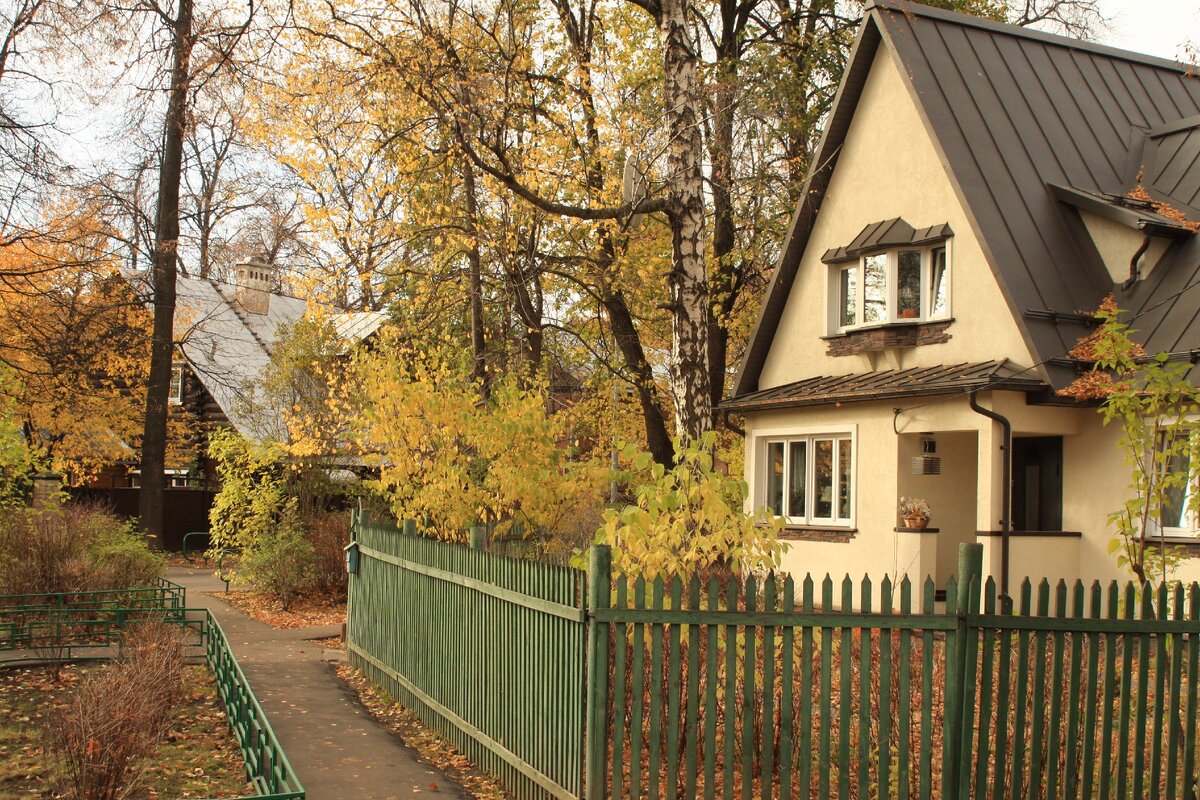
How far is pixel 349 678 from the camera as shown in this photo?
43.6 ft

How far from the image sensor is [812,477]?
1809 cm

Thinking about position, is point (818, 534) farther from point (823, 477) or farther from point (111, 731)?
point (111, 731)

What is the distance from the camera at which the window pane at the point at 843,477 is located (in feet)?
57.3

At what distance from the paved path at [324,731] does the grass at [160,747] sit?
1.80 ft

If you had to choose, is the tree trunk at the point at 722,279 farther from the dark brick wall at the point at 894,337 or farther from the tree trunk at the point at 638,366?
the dark brick wall at the point at 894,337

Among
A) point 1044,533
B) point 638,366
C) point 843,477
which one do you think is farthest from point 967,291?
point 638,366

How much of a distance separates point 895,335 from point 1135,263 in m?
3.27

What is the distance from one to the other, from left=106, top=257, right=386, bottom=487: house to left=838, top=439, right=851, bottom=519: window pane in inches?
715

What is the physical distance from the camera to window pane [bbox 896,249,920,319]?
1661cm

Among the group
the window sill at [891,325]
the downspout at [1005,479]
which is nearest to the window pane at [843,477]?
the window sill at [891,325]

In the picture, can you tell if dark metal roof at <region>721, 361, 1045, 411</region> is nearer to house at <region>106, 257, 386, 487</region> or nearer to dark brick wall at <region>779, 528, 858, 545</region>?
dark brick wall at <region>779, 528, 858, 545</region>

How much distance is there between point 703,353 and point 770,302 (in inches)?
283

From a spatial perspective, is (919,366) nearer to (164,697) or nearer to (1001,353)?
(1001,353)

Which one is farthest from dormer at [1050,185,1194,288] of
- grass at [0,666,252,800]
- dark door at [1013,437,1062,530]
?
grass at [0,666,252,800]
